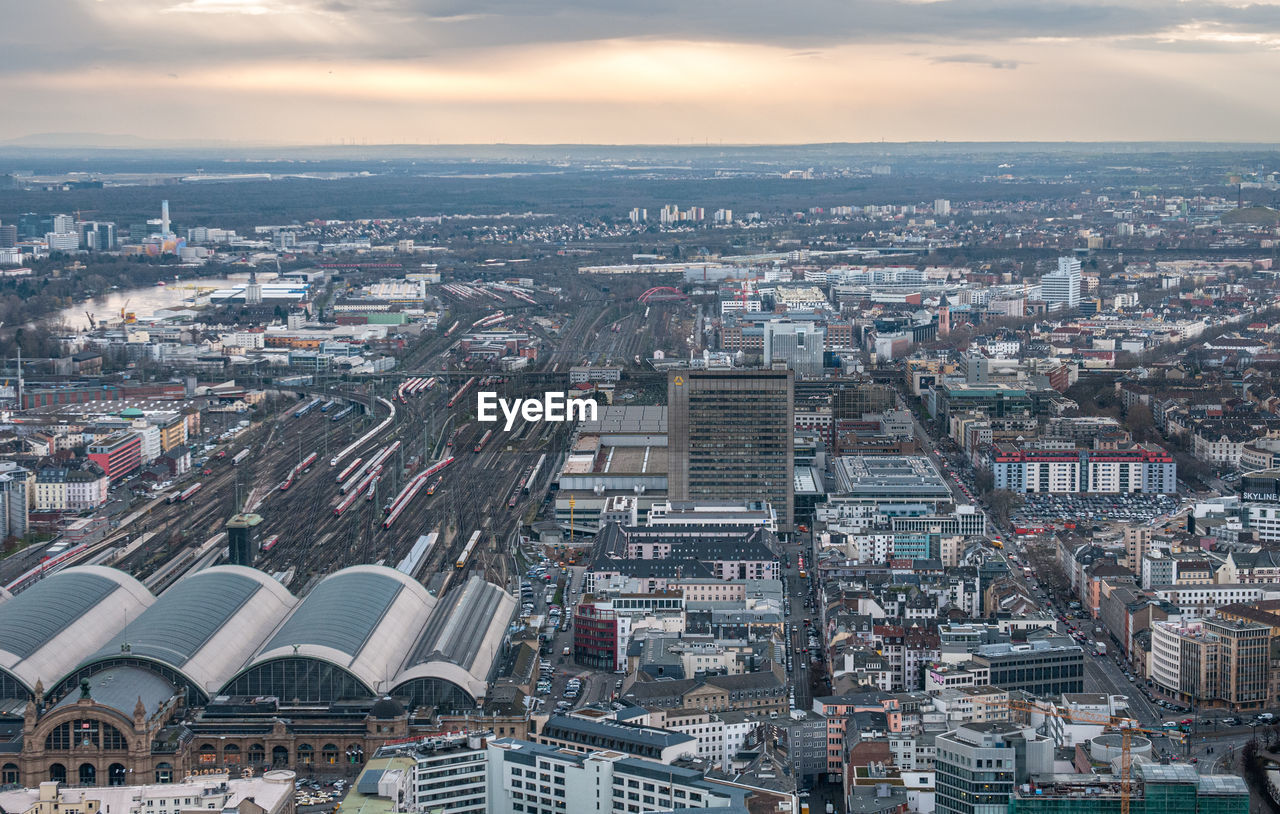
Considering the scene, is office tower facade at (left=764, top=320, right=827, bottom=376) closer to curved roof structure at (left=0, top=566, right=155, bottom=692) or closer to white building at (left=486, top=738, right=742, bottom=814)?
curved roof structure at (left=0, top=566, right=155, bottom=692)

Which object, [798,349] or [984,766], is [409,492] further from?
[984,766]

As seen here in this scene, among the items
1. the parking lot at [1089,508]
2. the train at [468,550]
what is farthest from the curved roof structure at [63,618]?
the parking lot at [1089,508]

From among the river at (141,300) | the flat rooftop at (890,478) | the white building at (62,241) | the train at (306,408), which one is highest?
the white building at (62,241)

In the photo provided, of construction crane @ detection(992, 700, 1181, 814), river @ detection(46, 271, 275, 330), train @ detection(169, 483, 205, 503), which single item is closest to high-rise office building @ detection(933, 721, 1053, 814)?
construction crane @ detection(992, 700, 1181, 814)

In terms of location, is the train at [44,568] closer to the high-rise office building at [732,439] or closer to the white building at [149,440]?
the white building at [149,440]

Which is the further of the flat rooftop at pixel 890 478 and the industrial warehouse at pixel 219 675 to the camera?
the flat rooftop at pixel 890 478

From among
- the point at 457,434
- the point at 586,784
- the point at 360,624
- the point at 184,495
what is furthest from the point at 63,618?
the point at 457,434

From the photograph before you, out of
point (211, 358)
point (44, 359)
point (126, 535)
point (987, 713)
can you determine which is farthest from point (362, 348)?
point (987, 713)
